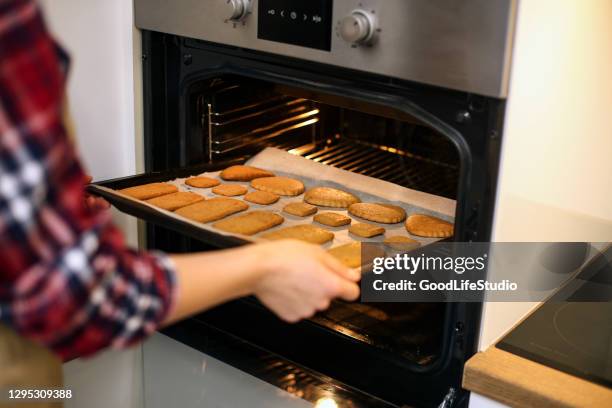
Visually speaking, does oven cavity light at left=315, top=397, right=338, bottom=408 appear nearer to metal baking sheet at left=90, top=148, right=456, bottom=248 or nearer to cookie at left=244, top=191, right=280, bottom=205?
metal baking sheet at left=90, top=148, right=456, bottom=248

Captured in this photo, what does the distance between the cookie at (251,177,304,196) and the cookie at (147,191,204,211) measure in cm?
12

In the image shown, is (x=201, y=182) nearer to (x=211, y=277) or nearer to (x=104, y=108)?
(x=104, y=108)

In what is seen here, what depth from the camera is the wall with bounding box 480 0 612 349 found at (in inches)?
36.9

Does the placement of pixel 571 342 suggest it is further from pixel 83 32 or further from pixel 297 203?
pixel 83 32

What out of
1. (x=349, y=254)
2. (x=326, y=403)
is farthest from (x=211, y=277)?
(x=326, y=403)

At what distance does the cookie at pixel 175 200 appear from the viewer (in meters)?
1.21

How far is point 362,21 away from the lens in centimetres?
99

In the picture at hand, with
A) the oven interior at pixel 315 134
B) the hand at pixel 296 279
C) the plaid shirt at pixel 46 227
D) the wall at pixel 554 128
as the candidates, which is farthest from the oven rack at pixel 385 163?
the plaid shirt at pixel 46 227

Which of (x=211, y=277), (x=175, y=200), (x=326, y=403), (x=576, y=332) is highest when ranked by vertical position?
(x=211, y=277)

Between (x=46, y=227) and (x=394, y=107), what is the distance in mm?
576

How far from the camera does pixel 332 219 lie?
1.23 metres

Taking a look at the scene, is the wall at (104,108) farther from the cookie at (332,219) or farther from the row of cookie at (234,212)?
the cookie at (332,219)

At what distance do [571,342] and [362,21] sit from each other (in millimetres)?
496

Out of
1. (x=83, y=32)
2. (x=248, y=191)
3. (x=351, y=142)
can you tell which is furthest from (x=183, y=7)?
(x=351, y=142)
